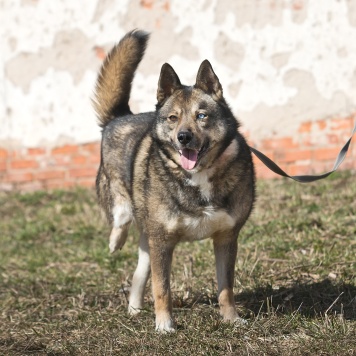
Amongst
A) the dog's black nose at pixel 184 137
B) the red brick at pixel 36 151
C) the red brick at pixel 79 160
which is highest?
the dog's black nose at pixel 184 137

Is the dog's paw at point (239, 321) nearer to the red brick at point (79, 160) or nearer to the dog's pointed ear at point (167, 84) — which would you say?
the dog's pointed ear at point (167, 84)

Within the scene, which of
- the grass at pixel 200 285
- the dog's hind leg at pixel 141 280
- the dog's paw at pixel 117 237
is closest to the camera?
the grass at pixel 200 285

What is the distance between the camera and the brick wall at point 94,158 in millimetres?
7898

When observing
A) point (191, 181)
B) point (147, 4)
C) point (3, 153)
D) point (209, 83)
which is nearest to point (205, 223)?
point (191, 181)

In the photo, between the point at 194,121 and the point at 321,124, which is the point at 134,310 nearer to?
the point at 194,121

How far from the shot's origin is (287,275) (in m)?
5.07

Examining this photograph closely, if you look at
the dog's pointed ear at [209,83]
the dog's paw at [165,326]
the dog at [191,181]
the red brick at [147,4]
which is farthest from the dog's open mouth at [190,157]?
the red brick at [147,4]

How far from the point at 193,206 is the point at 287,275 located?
1247 mm

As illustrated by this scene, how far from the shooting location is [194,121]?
162 inches

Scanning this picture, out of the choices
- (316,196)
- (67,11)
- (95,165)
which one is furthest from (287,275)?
(67,11)

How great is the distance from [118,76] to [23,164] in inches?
164

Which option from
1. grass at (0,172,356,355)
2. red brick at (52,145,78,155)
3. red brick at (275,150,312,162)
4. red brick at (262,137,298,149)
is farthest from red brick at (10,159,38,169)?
red brick at (275,150,312,162)

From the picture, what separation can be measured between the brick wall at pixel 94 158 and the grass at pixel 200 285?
15.0 inches

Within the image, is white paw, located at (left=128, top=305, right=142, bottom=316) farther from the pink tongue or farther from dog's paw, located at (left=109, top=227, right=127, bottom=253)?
the pink tongue
